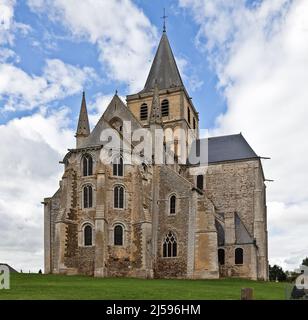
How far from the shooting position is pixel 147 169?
39.0 metres

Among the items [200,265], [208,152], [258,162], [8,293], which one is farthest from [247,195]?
[8,293]

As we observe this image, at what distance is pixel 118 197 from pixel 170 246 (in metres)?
6.04

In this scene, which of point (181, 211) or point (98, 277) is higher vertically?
point (181, 211)

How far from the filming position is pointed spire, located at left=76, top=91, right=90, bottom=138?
1539 inches

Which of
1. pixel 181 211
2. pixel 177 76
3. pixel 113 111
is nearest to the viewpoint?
pixel 181 211

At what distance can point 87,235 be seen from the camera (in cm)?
3584

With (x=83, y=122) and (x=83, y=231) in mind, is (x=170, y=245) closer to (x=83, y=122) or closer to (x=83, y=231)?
(x=83, y=231)

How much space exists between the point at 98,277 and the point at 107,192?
21.4 ft

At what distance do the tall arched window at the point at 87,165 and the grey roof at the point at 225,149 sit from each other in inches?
631

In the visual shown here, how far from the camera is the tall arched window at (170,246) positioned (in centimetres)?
3791

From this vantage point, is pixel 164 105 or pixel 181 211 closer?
pixel 181 211

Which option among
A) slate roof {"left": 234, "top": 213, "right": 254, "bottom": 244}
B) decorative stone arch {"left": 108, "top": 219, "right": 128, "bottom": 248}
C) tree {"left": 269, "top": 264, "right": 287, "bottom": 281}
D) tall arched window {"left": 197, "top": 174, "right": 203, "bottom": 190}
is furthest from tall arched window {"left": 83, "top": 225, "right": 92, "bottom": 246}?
tree {"left": 269, "top": 264, "right": 287, "bottom": 281}
